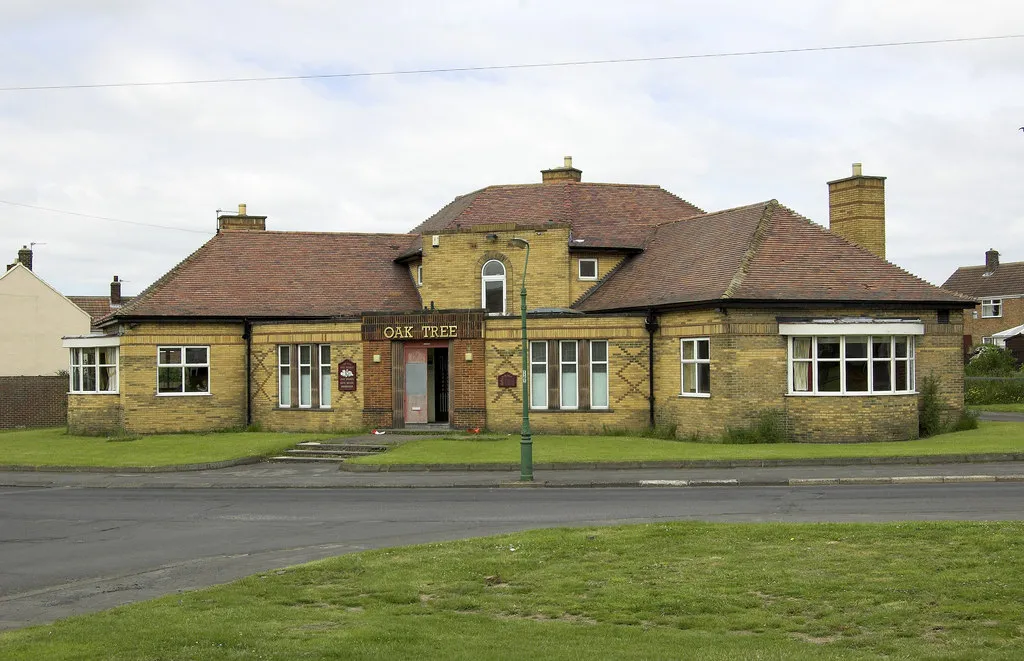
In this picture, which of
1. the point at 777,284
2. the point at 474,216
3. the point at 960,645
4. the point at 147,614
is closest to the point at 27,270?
the point at 474,216

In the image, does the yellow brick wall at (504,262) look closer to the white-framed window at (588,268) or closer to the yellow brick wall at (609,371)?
the white-framed window at (588,268)

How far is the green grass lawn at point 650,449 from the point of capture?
26.7m

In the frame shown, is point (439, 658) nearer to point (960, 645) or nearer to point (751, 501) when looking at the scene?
point (960, 645)

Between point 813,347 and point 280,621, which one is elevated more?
point 813,347

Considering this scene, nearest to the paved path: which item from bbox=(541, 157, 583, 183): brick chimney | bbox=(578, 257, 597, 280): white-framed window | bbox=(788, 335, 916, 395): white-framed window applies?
bbox=(788, 335, 916, 395): white-framed window

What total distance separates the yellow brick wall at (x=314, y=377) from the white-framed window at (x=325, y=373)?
0.90 feet

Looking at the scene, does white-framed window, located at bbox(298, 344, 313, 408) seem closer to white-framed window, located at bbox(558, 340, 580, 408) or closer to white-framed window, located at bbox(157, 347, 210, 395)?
white-framed window, located at bbox(157, 347, 210, 395)

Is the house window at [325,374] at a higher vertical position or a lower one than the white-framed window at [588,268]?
lower

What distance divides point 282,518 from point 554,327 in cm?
1655

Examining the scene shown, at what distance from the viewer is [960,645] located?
8.40m

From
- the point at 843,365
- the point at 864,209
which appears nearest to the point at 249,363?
the point at 843,365

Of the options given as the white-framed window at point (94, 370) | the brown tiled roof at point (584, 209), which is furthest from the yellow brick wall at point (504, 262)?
the white-framed window at point (94, 370)

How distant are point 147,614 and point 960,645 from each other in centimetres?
704

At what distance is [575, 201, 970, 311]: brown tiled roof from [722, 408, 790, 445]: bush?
315cm
